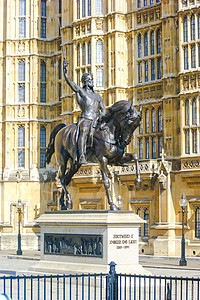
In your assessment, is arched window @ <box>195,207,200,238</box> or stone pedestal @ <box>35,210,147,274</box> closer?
stone pedestal @ <box>35,210,147,274</box>

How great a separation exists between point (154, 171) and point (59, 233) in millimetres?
18600

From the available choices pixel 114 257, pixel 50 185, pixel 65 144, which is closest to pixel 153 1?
pixel 50 185

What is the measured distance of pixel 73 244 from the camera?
832 inches

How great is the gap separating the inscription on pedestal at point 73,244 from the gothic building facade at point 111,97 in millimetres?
17226

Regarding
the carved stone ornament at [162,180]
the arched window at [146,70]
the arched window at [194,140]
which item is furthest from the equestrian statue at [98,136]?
the arched window at [146,70]

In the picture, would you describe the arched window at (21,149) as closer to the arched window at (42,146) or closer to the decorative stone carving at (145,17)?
the arched window at (42,146)

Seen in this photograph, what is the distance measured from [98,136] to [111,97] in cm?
2262

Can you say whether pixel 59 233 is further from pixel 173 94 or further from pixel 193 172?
pixel 173 94

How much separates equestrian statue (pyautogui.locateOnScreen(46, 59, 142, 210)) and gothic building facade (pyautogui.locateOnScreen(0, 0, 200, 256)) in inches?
635

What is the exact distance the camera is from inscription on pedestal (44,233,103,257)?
20.2 meters

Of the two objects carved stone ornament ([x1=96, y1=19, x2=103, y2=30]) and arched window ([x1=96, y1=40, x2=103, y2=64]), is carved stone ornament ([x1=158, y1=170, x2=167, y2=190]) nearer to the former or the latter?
arched window ([x1=96, y1=40, x2=103, y2=64])

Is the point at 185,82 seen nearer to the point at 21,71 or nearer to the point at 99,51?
the point at 99,51

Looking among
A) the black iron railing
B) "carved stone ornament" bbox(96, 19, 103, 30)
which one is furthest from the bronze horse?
"carved stone ornament" bbox(96, 19, 103, 30)

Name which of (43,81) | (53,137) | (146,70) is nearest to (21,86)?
(43,81)
